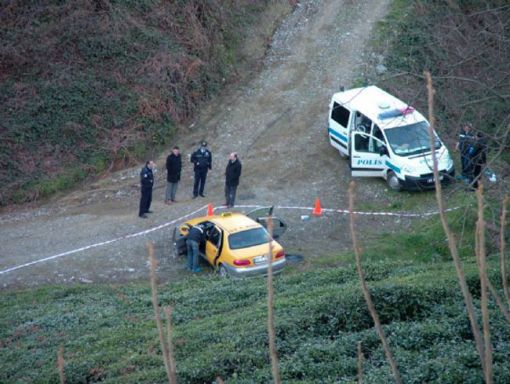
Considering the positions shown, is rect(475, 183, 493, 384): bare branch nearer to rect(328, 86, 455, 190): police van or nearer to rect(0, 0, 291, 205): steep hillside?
rect(328, 86, 455, 190): police van

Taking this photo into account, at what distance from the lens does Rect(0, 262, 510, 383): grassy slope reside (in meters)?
9.52

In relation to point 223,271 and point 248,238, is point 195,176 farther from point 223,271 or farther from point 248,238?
point 223,271

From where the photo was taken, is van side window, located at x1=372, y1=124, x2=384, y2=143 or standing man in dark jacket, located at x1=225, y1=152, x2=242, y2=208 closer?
standing man in dark jacket, located at x1=225, y1=152, x2=242, y2=208

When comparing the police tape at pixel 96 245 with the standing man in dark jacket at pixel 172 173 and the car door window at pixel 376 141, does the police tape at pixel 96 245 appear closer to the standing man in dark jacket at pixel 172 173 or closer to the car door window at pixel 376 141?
the standing man in dark jacket at pixel 172 173

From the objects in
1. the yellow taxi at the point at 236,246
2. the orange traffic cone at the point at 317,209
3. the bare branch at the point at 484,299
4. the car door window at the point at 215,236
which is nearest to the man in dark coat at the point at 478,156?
the orange traffic cone at the point at 317,209

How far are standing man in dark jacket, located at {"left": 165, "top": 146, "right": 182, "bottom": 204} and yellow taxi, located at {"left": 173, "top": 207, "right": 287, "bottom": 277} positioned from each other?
2928 mm

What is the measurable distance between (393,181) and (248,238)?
6026 mm

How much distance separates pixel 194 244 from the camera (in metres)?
18.5

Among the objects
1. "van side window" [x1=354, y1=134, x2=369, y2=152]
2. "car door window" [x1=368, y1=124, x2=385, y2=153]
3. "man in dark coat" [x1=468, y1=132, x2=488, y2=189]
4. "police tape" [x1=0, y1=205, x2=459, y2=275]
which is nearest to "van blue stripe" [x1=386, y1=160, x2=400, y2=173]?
"car door window" [x1=368, y1=124, x2=385, y2=153]

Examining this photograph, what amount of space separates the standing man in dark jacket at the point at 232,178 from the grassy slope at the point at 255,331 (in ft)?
16.3

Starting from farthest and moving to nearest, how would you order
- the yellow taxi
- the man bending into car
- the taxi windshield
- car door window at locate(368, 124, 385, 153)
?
car door window at locate(368, 124, 385, 153) < the man bending into car < the taxi windshield < the yellow taxi

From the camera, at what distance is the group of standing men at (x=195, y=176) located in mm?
21125

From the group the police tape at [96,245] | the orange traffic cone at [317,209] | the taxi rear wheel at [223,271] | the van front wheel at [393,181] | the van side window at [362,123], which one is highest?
the van side window at [362,123]

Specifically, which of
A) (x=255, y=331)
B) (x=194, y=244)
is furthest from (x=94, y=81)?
(x=255, y=331)
